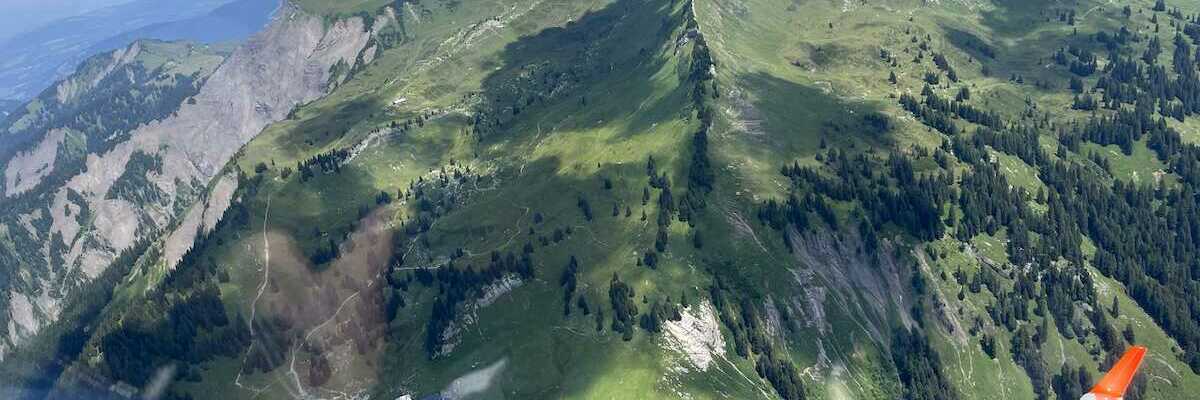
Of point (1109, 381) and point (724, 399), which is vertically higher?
point (1109, 381)

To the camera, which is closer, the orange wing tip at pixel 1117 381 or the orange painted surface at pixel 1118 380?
the orange wing tip at pixel 1117 381

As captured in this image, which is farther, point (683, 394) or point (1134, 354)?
point (683, 394)

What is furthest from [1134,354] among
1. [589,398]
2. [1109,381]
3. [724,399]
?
[589,398]

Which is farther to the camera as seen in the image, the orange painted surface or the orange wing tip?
the orange painted surface

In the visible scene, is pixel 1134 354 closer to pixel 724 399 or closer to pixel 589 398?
pixel 724 399

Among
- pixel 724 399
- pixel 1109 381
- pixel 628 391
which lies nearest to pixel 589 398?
pixel 628 391

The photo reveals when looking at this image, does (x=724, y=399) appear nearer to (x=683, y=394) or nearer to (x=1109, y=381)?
(x=683, y=394)
